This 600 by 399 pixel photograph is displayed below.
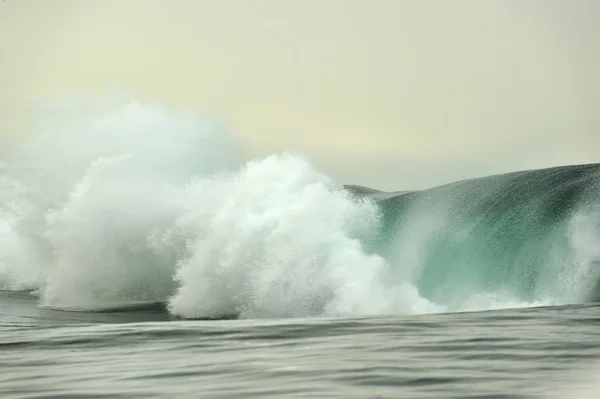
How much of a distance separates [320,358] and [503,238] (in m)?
11.7

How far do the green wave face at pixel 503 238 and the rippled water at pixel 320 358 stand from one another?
15.0ft

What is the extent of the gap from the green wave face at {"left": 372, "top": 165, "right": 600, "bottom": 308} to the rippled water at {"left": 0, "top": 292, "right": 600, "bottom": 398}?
4.57 meters

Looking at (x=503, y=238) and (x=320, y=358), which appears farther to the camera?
(x=503, y=238)

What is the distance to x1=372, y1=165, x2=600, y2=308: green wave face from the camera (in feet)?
51.0

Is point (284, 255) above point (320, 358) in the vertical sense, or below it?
above

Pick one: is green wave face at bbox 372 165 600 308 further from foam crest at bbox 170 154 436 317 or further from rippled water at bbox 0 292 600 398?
rippled water at bbox 0 292 600 398

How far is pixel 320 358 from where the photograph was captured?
23.8 feet

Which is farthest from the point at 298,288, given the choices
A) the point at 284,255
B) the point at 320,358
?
the point at 320,358

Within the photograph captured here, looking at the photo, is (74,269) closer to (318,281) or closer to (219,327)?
(318,281)

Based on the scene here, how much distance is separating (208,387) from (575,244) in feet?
36.9

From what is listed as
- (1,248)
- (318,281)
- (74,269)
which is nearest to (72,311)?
(74,269)

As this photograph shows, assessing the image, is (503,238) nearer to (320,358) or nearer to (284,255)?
(284,255)

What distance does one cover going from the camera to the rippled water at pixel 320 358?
19.3 feet

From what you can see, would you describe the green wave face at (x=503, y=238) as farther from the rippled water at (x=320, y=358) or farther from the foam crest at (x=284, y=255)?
the rippled water at (x=320, y=358)
